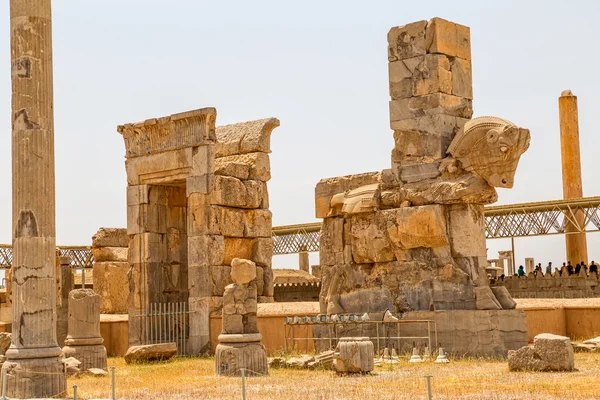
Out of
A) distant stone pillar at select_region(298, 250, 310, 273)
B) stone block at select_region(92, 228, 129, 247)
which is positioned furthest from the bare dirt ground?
distant stone pillar at select_region(298, 250, 310, 273)

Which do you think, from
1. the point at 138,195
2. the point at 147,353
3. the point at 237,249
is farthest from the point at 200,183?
the point at 147,353

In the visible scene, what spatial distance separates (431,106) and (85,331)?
6899 mm

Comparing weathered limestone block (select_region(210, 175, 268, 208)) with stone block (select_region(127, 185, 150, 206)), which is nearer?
weathered limestone block (select_region(210, 175, 268, 208))

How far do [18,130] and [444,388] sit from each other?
19.5ft

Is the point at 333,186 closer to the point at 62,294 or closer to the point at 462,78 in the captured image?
the point at 462,78

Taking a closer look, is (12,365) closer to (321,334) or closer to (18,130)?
(18,130)

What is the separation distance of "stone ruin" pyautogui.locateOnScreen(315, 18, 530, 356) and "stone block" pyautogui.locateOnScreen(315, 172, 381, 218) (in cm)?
12

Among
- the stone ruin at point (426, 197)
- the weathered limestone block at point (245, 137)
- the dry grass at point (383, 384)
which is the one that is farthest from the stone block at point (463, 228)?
the weathered limestone block at point (245, 137)

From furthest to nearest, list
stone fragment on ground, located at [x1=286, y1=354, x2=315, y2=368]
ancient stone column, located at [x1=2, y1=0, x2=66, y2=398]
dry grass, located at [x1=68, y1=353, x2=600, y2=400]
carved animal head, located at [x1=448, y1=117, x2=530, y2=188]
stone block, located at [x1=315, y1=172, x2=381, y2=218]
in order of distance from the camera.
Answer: stone block, located at [x1=315, y1=172, x2=381, y2=218], carved animal head, located at [x1=448, y1=117, x2=530, y2=188], stone fragment on ground, located at [x1=286, y1=354, x2=315, y2=368], ancient stone column, located at [x1=2, y1=0, x2=66, y2=398], dry grass, located at [x1=68, y1=353, x2=600, y2=400]

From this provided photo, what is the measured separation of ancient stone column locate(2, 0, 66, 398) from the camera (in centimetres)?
1148

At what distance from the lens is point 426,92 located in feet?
48.5

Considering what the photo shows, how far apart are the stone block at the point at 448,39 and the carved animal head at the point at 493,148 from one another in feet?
4.29

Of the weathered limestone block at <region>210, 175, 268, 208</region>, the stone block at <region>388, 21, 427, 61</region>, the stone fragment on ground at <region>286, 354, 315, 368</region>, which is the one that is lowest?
the stone fragment on ground at <region>286, 354, 315, 368</region>

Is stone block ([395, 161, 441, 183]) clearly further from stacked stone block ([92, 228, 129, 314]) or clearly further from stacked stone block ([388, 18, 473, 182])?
stacked stone block ([92, 228, 129, 314])
